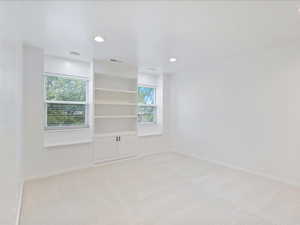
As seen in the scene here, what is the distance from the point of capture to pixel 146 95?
211 inches

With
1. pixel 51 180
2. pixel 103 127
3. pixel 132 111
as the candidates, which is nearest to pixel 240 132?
pixel 132 111

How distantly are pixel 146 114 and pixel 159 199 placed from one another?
3.17 meters

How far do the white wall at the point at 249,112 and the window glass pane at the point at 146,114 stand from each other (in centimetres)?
110

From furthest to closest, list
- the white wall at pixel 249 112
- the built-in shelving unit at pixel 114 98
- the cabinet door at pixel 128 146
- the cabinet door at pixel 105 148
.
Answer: the cabinet door at pixel 128 146 < the built-in shelving unit at pixel 114 98 < the cabinet door at pixel 105 148 < the white wall at pixel 249 112

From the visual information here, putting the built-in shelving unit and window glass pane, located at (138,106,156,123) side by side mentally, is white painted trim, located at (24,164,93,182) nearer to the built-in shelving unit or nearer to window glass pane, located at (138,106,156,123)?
the built-in shelving unit

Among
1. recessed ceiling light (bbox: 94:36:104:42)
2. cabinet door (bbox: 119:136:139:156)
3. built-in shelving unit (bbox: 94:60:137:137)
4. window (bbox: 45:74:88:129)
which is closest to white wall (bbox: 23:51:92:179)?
window (bbox: 45:74:88:129)

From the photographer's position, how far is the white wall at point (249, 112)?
296 cm

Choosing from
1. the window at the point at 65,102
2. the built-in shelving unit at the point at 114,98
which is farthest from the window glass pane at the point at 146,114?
the window at the point at 65,102

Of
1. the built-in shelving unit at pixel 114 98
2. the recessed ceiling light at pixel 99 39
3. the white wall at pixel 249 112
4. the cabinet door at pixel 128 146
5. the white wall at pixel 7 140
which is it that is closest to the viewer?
the white wall at pixel 7 140

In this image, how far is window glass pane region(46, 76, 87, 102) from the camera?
11.8ft

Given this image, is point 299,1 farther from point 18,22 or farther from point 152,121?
point 152,121

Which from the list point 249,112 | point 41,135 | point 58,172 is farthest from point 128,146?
point 249,112

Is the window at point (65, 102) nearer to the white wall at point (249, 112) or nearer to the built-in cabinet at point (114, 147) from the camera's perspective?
the built-in cabinet at point (114, 147)

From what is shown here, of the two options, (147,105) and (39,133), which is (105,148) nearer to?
(39,133)
